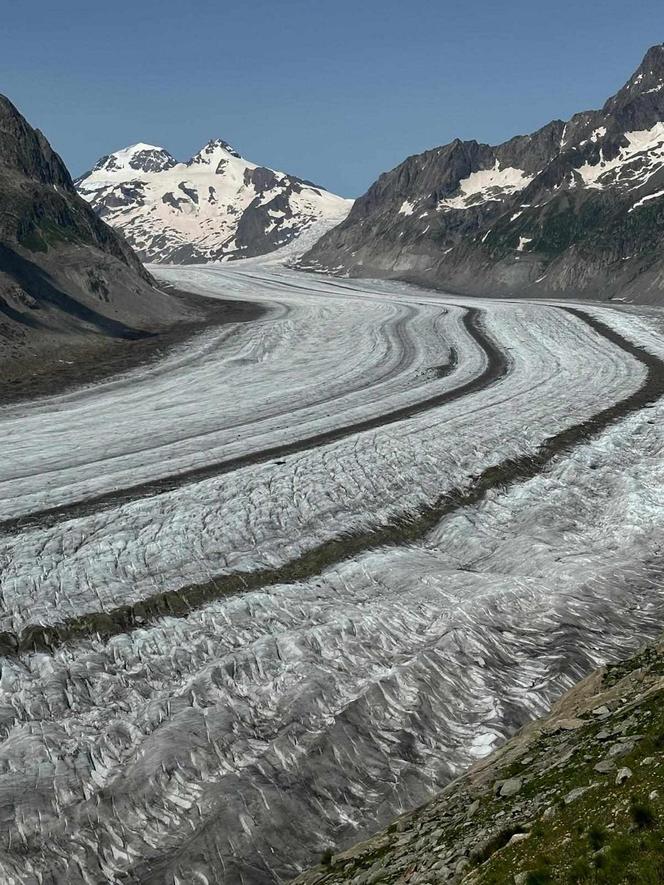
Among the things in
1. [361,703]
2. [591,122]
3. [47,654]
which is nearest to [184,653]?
[47,654]

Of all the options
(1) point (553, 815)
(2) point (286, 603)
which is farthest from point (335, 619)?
(1) point (553, 815)

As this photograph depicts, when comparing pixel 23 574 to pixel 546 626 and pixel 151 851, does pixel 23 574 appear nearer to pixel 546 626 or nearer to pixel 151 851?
pixel 151 851

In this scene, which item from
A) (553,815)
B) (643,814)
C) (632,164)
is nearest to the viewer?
(643,814)

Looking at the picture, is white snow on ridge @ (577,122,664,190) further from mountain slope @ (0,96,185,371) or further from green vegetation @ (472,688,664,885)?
green vegetation @ (472,688,664,885)

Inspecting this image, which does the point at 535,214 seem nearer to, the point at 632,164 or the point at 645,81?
the point at 632,164

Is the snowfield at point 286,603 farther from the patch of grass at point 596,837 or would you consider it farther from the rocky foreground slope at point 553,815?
the patch of grass at point 596,837

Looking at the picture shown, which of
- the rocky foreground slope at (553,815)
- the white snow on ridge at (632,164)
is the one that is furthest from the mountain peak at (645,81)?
the rocky foreground slope at (553,815)
